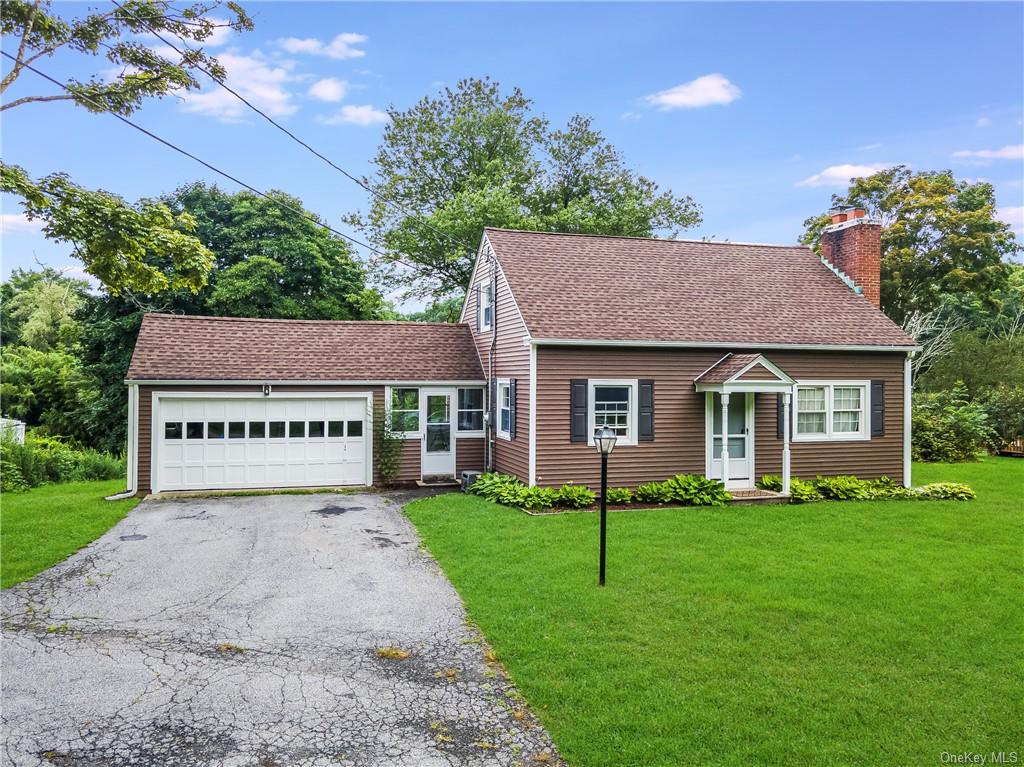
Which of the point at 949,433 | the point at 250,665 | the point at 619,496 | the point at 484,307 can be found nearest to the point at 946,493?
the point at 619,496

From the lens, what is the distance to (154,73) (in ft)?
39.4

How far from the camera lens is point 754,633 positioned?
6.34 m

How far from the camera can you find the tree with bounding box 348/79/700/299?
101ft

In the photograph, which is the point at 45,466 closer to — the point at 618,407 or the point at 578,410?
the point at 578,410

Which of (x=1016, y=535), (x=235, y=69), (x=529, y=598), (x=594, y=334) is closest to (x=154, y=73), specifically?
(x=235, y=69)

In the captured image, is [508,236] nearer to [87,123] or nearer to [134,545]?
[87,123]

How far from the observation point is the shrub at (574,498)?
12.9 m

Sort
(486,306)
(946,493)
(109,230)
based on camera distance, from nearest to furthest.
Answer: (109,230)
(946,493)
(486,306)

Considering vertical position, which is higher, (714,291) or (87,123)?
(87,123)

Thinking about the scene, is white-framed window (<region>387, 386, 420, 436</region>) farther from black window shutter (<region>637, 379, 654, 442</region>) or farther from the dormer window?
black window shutter (<region>637, 379, 654, 442</region>)

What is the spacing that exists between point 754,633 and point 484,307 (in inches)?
466

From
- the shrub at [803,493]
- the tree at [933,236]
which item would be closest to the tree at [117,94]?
the shrub at [803,493]

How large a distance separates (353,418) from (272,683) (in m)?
10.8

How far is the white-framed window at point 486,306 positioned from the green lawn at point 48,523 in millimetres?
8377
